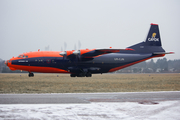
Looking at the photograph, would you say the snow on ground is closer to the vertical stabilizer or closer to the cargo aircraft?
the cargo aircraft

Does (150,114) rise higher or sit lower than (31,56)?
lower

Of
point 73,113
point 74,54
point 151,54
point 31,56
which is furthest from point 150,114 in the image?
point 151,54

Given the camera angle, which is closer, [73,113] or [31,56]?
[73,113]

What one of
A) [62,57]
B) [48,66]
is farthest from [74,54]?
[48,66]

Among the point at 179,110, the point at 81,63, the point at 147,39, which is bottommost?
the point at 179,110

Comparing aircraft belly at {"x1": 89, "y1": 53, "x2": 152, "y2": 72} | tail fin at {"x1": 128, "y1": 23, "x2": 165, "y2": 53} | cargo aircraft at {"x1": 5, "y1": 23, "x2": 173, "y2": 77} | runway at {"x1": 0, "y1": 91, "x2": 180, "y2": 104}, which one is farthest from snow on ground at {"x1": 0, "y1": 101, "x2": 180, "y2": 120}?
tail fin at {"x1": 128, "y1": 23, "x2": 165, "y2": 53}

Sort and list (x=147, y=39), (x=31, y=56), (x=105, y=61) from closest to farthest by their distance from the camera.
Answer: (x=31, y=56) → (x=105, y=61) → (x=147, y=39)

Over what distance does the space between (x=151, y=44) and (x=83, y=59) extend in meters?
14.6

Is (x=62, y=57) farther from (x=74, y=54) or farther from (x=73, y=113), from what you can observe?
(x=73, y=113)

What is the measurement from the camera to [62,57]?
3531 centimetres

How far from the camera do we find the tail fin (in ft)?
130

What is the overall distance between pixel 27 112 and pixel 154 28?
3767 cm

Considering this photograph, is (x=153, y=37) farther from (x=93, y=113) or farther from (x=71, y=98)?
(x=93, y=113)

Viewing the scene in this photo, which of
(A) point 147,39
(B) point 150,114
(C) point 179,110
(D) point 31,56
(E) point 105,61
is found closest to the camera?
(B) point 150,114
